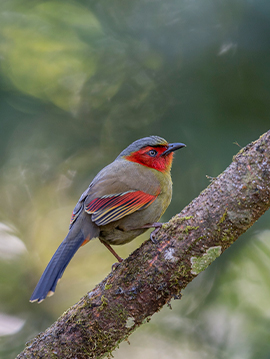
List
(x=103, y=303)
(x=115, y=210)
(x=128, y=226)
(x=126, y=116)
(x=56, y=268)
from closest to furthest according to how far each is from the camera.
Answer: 1. (x=103, y=303)
2. (x=56, y=268)
3. (x=115, y=210)
4. (x=128, y=226)
5. (x=126, y=116)

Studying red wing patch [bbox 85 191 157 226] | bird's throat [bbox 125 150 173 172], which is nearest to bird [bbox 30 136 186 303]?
red wing patch [bbox 85 191 157 226]

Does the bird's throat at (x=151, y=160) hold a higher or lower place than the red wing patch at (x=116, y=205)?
higher

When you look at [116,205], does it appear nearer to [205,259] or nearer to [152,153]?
[152,153]

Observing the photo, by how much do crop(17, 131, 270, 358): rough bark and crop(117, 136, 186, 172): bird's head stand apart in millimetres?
1178

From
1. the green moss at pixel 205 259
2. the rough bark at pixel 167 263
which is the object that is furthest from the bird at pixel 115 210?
the green moss at pixel 205 259

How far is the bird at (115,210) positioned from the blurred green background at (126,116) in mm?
849

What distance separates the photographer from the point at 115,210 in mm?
2738

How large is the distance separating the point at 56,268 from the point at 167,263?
0.82m

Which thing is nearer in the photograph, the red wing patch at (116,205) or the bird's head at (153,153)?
the red wing patch at (116,205)

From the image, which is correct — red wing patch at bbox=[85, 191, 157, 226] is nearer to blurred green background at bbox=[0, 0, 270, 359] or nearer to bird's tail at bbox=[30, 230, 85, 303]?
bird's tail at bbox=[30, 230, 85, 303]

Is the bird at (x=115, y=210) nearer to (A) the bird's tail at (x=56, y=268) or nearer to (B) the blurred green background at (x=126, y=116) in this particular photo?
(A) the bird's tail at (x=56, y=268)

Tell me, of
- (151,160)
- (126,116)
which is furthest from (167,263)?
(126,116)

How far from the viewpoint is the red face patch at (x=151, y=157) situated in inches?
131

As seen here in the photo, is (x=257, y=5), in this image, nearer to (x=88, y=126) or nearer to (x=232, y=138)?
(x=232, y=138)
